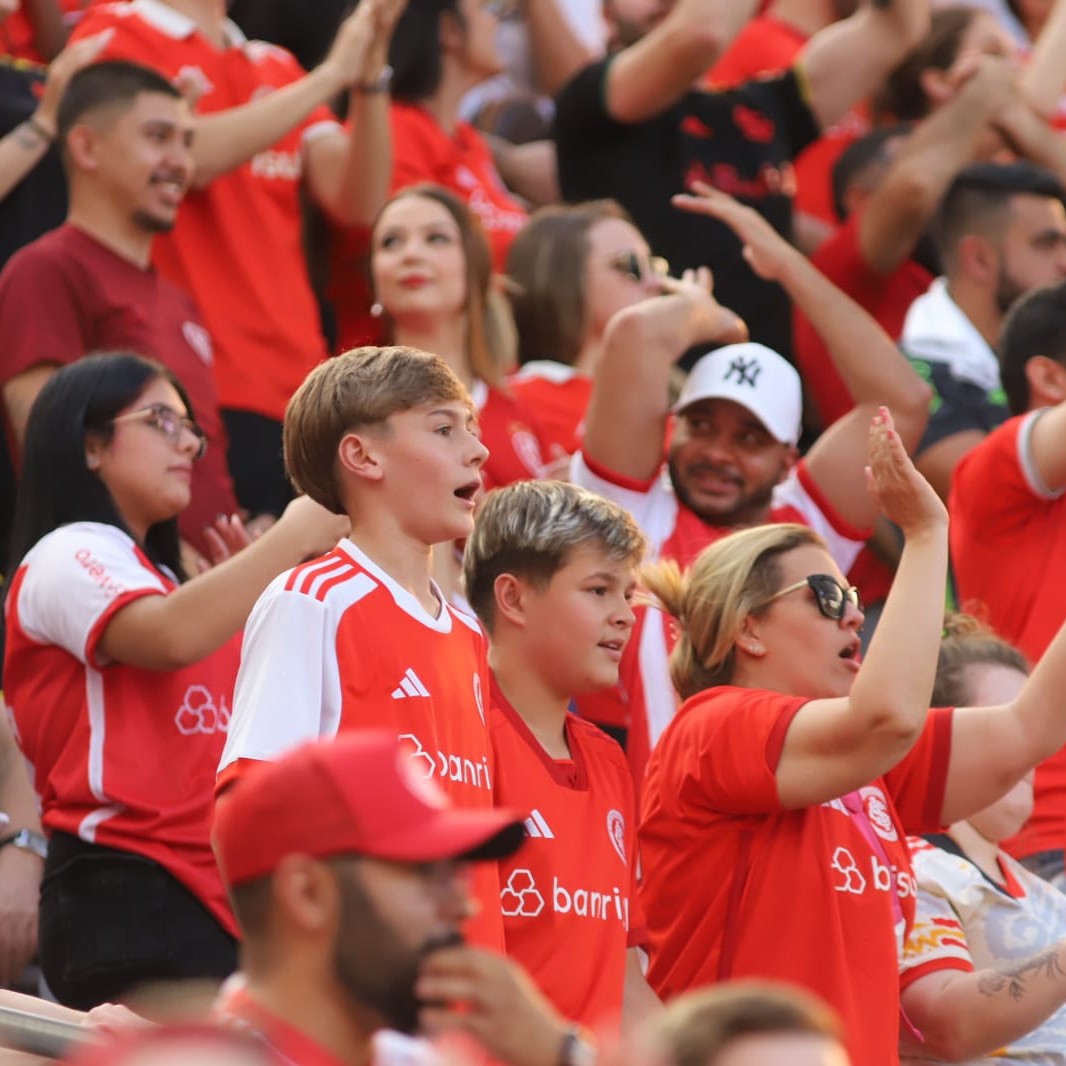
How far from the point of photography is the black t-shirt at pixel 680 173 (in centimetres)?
748

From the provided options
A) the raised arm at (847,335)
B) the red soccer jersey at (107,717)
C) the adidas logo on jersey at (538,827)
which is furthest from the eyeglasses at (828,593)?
→ the raised arm at (847,335)

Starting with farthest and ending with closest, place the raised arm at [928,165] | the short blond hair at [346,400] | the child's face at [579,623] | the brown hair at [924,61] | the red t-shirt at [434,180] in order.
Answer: the brown hair at [924,61] → the raised arm at [928,165] → the red t-shirt at [434,180] → the child's face at [579,623] → the short blond hair at [346,400]

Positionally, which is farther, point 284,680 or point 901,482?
point 901,482

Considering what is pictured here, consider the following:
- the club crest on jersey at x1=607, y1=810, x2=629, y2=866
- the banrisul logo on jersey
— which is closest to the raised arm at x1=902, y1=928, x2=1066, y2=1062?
the club crest on jersey at x1=607, y1=810, x2=629, y2=866

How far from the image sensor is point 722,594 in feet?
14.6

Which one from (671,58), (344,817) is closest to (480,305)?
(671,58)

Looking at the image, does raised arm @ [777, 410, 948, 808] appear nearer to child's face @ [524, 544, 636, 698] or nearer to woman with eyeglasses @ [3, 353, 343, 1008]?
child's face @ [524, 544, 636, 698]

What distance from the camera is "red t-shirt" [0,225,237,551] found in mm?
5848

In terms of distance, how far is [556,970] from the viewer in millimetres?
4047

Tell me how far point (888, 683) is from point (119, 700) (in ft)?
5.62

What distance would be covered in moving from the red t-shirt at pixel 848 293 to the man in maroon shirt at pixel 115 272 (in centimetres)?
230

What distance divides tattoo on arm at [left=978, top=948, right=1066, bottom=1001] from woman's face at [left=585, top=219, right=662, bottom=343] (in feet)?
9.06

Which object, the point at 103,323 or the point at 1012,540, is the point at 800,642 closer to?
the point at 1012,540

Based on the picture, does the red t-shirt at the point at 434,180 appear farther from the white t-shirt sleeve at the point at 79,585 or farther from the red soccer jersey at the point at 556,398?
the white t-shirt sleeve at the point at 79,585
